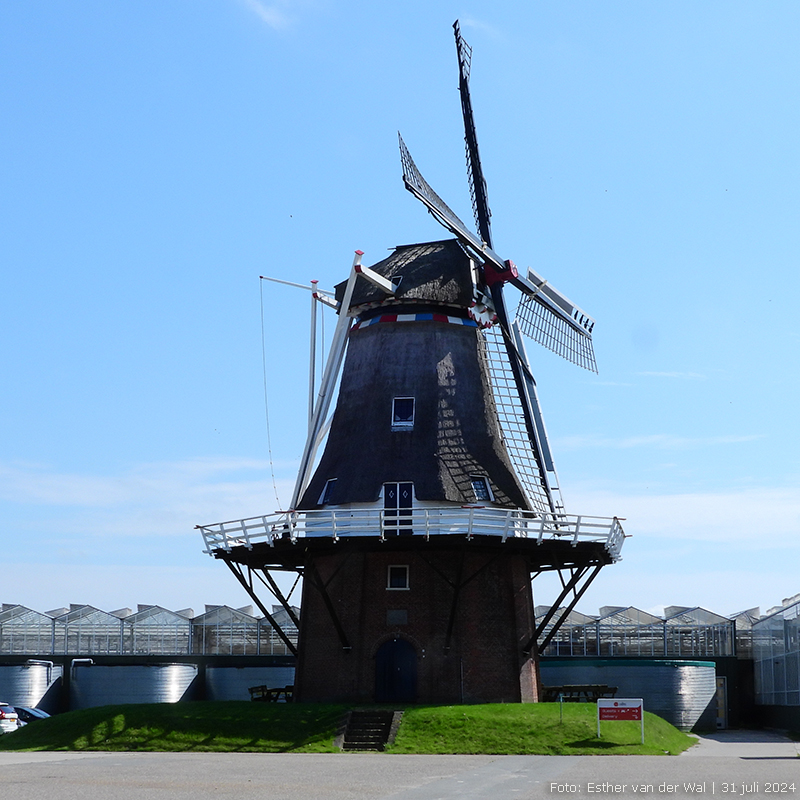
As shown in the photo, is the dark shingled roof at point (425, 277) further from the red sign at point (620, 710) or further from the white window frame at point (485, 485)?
the red sign at point (620, 710)

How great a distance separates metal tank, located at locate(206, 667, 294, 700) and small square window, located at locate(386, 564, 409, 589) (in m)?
17.1

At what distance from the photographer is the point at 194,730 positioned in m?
29.0

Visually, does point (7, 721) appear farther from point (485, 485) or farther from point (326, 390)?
point (485, 485)

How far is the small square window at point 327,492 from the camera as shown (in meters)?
33.4

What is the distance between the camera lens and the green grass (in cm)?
2723

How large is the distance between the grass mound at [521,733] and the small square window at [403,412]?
29.0 ft

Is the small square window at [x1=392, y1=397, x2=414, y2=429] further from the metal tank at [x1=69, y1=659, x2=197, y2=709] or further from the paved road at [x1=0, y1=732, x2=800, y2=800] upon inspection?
the metal tank at [x1=69, y1=659, x2=197, y2=709]

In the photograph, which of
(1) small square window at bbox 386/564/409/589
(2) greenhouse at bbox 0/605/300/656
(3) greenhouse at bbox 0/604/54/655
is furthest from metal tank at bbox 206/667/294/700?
(1) small square window at bbox 386/564/409/589

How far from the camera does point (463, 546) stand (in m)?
30.3

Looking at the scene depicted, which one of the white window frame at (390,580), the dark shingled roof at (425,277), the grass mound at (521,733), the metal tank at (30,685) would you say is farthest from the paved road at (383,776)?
the metal tank at (30,685)

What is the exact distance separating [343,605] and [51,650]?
29.7 meters

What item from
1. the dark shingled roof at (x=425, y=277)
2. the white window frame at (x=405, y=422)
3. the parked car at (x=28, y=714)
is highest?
the dark shingled roof at (x=425, y=277)

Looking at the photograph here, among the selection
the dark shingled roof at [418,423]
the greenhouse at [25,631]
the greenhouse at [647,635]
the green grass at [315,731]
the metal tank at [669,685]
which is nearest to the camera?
the green grass at [315,731]

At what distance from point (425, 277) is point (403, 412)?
4.79 meters
